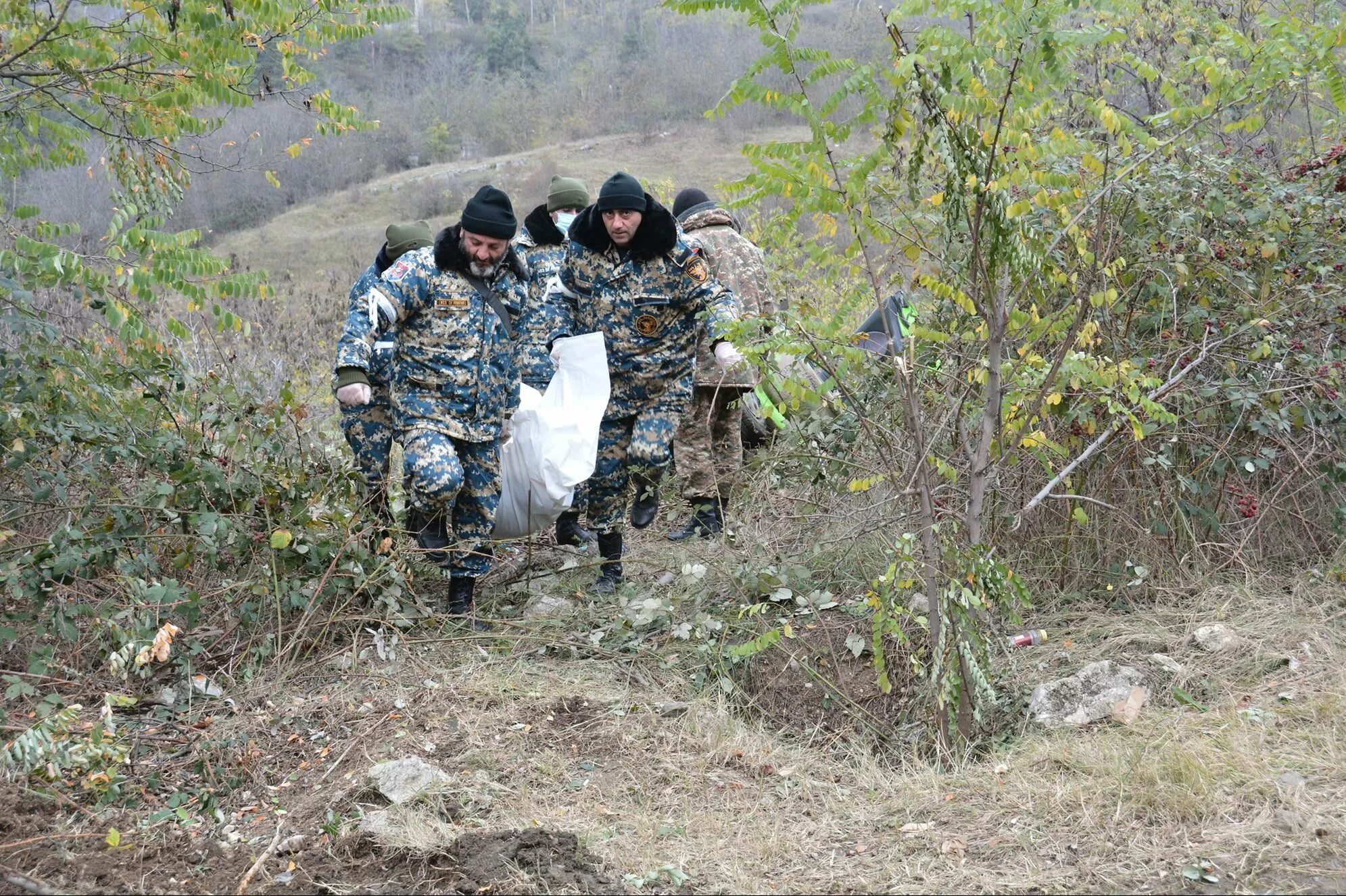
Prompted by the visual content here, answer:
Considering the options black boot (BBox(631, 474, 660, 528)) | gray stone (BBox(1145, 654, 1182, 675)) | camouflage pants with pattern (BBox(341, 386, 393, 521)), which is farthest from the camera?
black boot (BBox(631, 474, 660, 528))

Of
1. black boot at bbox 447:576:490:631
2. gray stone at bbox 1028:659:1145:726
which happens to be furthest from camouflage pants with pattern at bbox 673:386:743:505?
gray stone at bbox 1028:659:1145:726

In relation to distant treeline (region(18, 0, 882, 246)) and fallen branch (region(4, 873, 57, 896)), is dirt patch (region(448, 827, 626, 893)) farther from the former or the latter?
distant treeline (region(18, 0, 882, 246))

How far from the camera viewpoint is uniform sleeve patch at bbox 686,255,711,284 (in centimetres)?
539

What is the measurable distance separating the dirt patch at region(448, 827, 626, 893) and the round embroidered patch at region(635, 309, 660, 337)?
2743 mm

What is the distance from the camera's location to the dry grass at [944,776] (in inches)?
119

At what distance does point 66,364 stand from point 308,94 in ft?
8.07

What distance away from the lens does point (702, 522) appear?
20.4 feet

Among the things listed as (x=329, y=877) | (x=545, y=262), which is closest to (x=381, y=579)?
(x=329, y=877)

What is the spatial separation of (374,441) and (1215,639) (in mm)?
3468

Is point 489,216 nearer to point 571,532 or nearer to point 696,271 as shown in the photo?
point 696,271

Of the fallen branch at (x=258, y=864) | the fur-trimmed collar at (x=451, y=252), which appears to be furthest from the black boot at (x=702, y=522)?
the fallen branch at (x=258, y=864)

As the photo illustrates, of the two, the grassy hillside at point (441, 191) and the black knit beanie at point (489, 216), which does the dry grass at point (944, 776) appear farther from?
the grassy hillside at point (441, 191)

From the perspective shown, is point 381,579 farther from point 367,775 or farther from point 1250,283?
point 1250,283

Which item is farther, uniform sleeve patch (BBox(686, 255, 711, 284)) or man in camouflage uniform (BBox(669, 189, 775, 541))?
man in camouflage uniform (BBox(669, 189, 775, 541))
